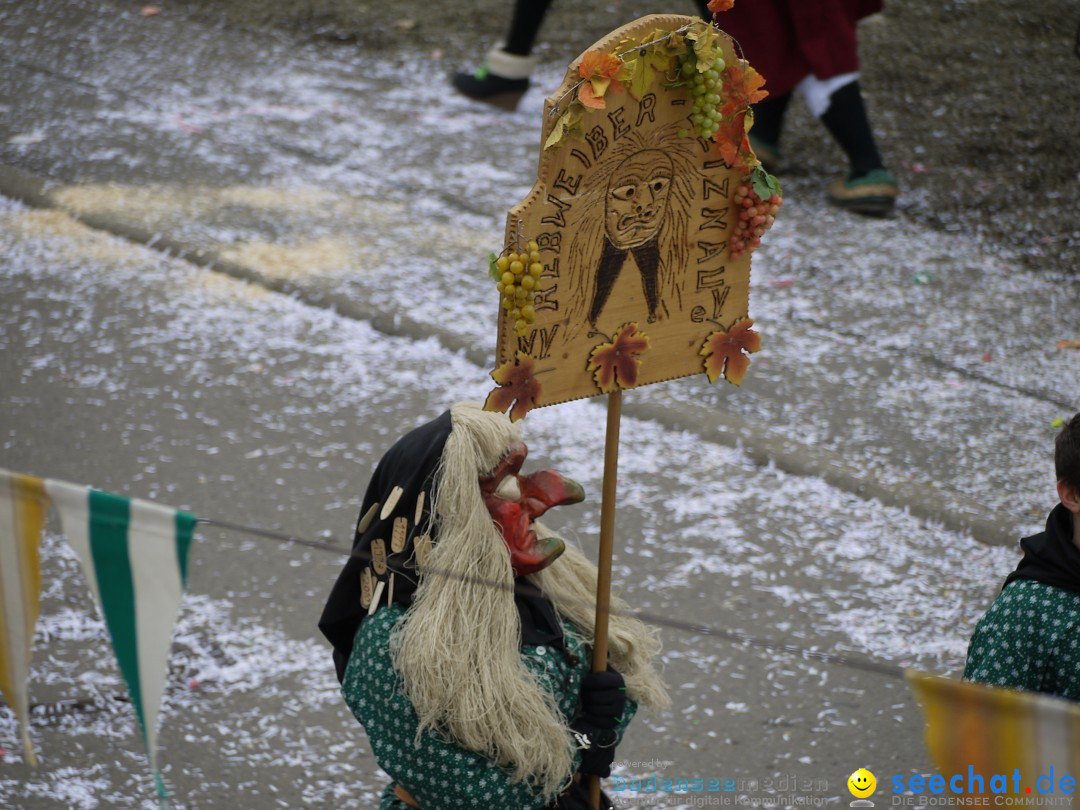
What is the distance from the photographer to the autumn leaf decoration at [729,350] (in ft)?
7.23

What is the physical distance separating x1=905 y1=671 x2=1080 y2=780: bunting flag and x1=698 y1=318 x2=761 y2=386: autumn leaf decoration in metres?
0.71

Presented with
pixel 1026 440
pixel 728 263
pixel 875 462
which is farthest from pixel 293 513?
pixel 1026 440

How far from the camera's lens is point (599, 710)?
7.34 ft

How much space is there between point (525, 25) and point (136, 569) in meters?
5.35

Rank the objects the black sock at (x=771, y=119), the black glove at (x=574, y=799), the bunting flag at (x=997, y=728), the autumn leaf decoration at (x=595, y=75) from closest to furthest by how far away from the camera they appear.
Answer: the bunting flag at (x=997, y=728), the autumn leaf decoration at (x=595, y=75), the black glove at (x=574, y=799), the black sock at (x=771, y=119)

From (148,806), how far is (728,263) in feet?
6.31

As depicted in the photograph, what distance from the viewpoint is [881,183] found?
6.05 m

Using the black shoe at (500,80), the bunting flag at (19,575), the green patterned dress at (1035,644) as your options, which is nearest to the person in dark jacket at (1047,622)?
the green patterned dress at (1035,644)

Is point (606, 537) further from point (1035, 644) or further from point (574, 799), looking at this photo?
point (1035, 644)

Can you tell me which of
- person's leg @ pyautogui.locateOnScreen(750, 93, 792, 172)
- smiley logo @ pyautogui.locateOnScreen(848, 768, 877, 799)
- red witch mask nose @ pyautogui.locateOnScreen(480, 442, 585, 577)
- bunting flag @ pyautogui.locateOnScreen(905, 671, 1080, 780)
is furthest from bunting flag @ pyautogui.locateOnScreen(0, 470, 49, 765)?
person's leg @ pyautogui.locateOnScreen(750, 93, 792, 172)

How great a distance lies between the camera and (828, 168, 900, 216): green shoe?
19.9ft

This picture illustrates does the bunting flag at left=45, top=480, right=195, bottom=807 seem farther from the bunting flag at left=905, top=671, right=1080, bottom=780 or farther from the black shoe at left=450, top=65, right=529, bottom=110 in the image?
the black shoe at left=450, top=65, right=529, bottom=110

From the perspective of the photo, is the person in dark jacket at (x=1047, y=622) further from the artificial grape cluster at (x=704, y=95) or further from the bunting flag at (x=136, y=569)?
the bunting flag at (x=136, y=569)

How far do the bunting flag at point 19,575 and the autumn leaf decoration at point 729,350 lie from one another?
1128 mm
